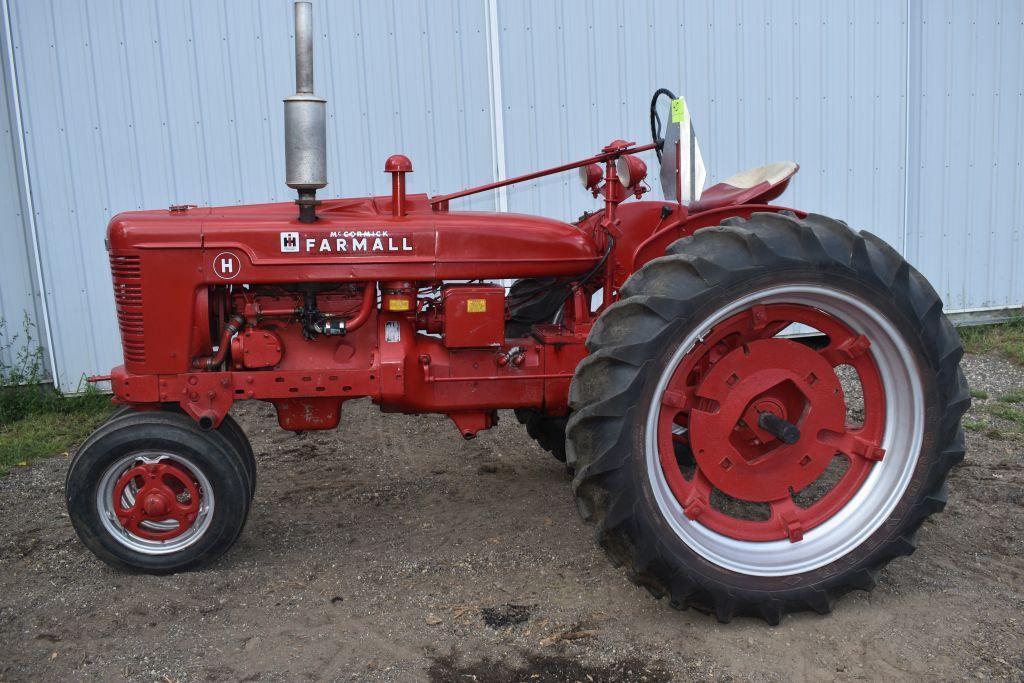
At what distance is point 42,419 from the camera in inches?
227

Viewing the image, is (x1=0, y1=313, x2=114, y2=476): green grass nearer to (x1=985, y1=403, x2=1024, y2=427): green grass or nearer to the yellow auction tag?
the yellow auction tag

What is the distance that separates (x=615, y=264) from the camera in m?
3.71

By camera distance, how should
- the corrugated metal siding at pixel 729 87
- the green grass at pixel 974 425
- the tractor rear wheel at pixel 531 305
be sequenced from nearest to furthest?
the tractor rear wheel at pixel 531 305
the green grass at pixel 974 425
the corrugated metal siding at pixel 729 87

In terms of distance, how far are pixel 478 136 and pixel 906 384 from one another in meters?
3.80

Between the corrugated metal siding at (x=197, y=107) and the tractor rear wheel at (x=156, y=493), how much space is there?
9.72 feet

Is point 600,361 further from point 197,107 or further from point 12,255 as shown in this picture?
point 12,255

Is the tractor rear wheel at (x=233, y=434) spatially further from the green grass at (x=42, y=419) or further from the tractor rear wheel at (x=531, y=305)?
the green grass at (x=42, y=419)

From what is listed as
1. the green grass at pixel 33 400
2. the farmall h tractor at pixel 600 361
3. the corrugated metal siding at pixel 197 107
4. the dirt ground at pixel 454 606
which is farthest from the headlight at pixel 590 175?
the green grass at pixel 33 400

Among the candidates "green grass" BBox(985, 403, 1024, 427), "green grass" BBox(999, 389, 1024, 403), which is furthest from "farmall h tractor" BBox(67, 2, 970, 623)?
"green grass" BBox(999, 389, 1024, 403)

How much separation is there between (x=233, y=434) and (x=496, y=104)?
343 cm

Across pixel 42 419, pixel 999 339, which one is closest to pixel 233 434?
pixel 42 419

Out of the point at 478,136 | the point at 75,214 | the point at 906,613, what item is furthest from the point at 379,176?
the point at 906,613

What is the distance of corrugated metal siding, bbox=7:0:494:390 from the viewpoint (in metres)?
5.80

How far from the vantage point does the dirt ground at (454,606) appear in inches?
112
